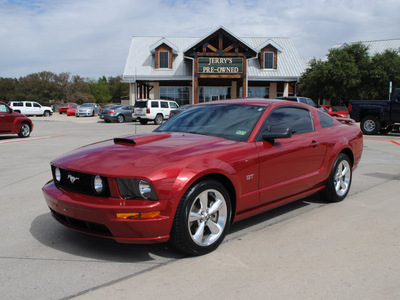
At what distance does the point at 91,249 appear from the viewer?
3.74 metres

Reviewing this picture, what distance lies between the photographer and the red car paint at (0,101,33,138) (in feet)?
48.2

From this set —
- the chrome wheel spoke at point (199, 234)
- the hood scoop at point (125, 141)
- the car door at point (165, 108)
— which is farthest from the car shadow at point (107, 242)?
the car door at point (165, 108)

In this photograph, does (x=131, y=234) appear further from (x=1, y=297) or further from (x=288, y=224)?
(x=288, y=224)

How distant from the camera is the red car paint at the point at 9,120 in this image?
48.2ft

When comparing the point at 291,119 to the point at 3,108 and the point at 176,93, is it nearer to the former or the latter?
the point at 3,108

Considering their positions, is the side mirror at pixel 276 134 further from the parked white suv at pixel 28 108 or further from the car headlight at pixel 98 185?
the parked white suv at pixel 28 108

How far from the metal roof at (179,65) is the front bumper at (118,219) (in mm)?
32331

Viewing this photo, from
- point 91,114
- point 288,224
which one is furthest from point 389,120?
point 91,114

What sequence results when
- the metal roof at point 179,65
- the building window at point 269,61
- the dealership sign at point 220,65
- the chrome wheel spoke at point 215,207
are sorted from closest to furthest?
the chrome wheel spoke at point 215,207, the dealership sign at point 220,65, the metal roof at point 179,65, the building window at point 269,61

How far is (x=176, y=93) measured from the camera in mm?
37562

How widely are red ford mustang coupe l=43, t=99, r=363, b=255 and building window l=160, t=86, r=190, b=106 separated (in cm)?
3285

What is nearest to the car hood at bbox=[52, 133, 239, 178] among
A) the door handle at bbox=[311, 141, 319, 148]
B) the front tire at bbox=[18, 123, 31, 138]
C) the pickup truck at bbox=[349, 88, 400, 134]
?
the door handle at bbox=[311, 141, 319, 148]

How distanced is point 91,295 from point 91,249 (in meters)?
0.93

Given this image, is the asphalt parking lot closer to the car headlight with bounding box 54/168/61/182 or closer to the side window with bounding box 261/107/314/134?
the car headlight with bounding box 54/168/61/182
